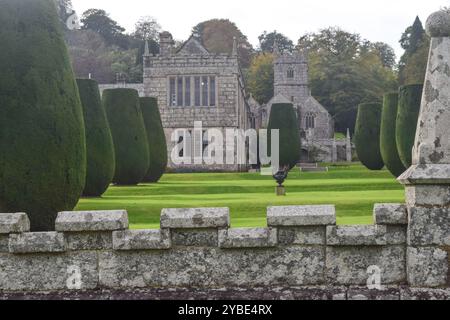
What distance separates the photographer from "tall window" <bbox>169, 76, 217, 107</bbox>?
44812 mm

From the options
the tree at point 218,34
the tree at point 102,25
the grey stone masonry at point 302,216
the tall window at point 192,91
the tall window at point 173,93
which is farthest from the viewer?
the tree at point 102,25

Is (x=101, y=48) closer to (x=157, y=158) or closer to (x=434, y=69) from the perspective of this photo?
(x=157, y=158)

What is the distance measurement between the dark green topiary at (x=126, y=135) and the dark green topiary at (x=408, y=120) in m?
9.55

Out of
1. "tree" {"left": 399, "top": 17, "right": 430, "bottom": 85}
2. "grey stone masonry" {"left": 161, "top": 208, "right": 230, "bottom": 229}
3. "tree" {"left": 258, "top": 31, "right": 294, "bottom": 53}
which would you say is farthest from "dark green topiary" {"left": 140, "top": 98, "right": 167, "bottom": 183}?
"tree" {"left": 258, "top": 31, "right": 294, "bottom": 53}

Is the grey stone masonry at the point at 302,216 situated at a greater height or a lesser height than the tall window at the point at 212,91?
lesser

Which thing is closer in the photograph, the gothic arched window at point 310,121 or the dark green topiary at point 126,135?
the dark green topiary at point 126,135

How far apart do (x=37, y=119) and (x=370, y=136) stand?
29728mm

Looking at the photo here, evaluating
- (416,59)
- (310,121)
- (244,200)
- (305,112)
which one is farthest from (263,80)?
(244,200)

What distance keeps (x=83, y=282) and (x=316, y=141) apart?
59695 mm

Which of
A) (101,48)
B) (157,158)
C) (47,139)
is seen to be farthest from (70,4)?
(47,139)

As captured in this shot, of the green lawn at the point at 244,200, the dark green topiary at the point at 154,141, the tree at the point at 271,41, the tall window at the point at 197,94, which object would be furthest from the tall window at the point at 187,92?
the tree at the point at 271,41

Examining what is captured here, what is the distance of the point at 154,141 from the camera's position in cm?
2920

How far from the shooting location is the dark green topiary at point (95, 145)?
61.6 ft

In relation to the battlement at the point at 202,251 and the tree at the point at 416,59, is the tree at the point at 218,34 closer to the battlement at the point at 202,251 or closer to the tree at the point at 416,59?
the tree at the point at 416,59
